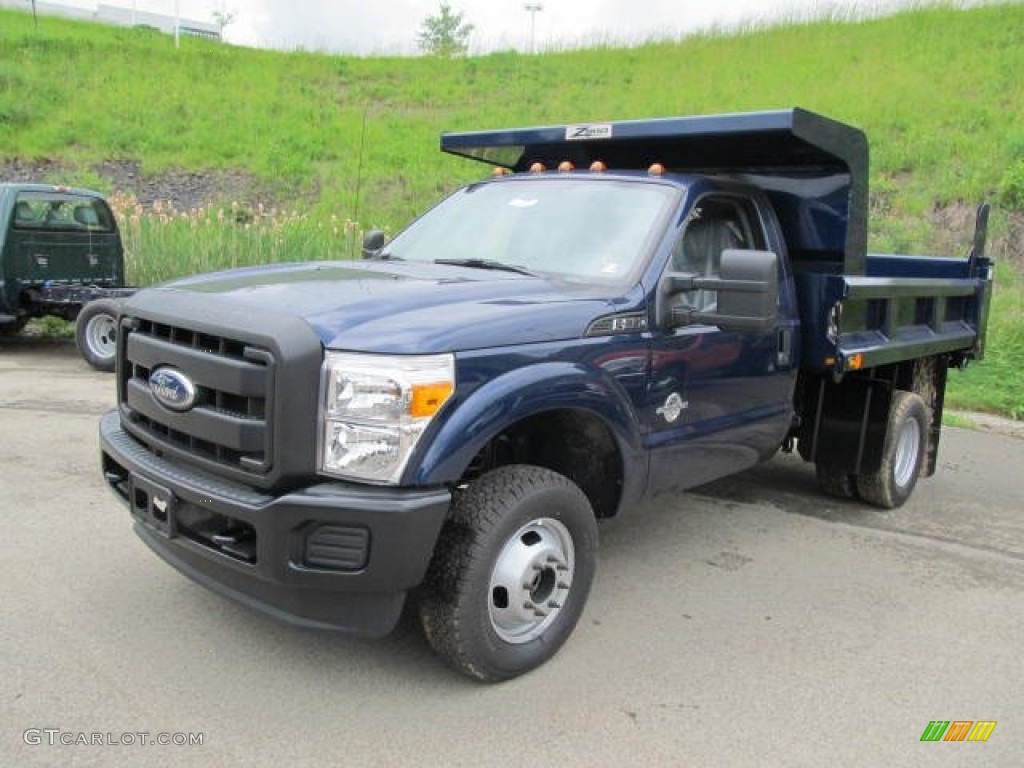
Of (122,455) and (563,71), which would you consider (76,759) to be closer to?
(122,455)

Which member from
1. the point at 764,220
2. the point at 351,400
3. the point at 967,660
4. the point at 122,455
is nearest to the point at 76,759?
the point at 122,455

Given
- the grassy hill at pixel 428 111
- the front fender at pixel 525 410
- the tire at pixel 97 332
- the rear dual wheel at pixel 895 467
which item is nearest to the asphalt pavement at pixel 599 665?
the rear dual wheel at pixel 895 467

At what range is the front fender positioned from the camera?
3088 millimetres

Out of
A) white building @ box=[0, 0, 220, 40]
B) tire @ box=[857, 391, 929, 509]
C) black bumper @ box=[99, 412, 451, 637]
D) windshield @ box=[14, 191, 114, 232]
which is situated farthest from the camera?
white building @ box=[0, 0, 220, 40]

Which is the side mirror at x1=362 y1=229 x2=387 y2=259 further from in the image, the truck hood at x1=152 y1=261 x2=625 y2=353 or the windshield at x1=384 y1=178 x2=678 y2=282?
the truck hood at x1=152 y1=261 x2=625 y2=353

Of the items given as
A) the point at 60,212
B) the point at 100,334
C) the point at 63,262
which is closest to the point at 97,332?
the point at 100,334

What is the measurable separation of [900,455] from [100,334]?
7.98 meters

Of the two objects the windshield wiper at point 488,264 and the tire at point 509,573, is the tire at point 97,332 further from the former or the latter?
the tire at point 509,573

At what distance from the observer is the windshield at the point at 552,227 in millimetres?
4223

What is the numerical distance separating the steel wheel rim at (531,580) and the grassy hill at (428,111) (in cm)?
732

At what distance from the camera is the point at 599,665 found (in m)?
3.68

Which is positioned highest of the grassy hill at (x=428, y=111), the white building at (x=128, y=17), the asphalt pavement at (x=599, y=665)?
the white building at (x=128, y=17)

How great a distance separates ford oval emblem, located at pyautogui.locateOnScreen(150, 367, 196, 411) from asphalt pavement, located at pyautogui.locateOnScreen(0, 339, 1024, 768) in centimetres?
102

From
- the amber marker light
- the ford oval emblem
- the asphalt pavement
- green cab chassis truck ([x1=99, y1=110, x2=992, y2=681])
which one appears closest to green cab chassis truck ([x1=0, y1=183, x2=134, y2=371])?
the asphalt pavement
